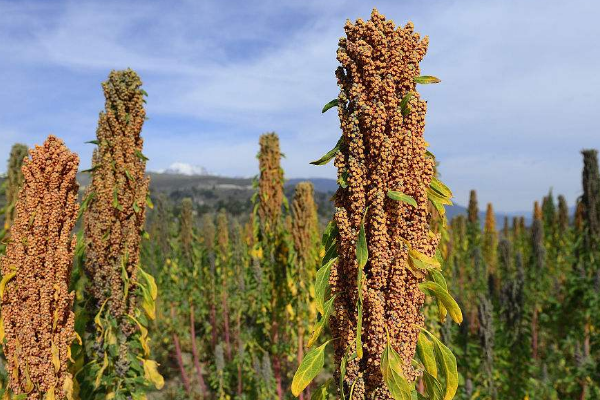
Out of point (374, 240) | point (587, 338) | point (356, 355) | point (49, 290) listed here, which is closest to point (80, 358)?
point (49, 290)

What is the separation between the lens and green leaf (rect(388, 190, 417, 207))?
201 cm

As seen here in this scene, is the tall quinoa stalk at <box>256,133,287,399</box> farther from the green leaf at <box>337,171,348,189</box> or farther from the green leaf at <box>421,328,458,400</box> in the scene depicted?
the green leaf at <box>421,328,458,400</box>

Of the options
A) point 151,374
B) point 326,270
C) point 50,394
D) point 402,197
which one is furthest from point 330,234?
point 151,374

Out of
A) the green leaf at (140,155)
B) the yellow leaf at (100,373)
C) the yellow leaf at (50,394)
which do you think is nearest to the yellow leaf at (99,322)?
the yellow leaf at (100,373)

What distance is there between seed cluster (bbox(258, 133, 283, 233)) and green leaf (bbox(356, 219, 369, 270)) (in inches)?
248

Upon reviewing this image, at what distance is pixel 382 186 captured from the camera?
7.02 feet

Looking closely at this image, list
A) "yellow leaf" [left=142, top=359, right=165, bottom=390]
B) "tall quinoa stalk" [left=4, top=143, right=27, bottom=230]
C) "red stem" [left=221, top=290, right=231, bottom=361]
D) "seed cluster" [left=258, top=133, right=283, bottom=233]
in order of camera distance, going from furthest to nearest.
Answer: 1. "red stem" [left=221, top=290, right=231, bottom=361]
2. "seed cluster" [left=258, top=133, right=283, bottom=233]
3. "tall quinoa stalk" [left=4, top=143, right=27, bottom=230]
4. "yellow leaf" [left=142, top=359, right=165, bottom=390]

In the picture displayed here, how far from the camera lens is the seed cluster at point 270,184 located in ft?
27.6

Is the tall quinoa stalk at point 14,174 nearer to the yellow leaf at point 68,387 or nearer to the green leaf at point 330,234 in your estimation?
the yellow leaf at point 68,387

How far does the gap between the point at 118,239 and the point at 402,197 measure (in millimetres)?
3236

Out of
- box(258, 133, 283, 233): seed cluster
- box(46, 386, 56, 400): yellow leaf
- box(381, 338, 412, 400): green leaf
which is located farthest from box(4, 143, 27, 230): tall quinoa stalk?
box(381, 338, 412, 400): green leaf

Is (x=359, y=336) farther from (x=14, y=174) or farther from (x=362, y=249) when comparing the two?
(x=14, y=174)

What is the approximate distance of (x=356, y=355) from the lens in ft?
7.04

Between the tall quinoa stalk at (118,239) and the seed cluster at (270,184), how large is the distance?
4037 millimetres
